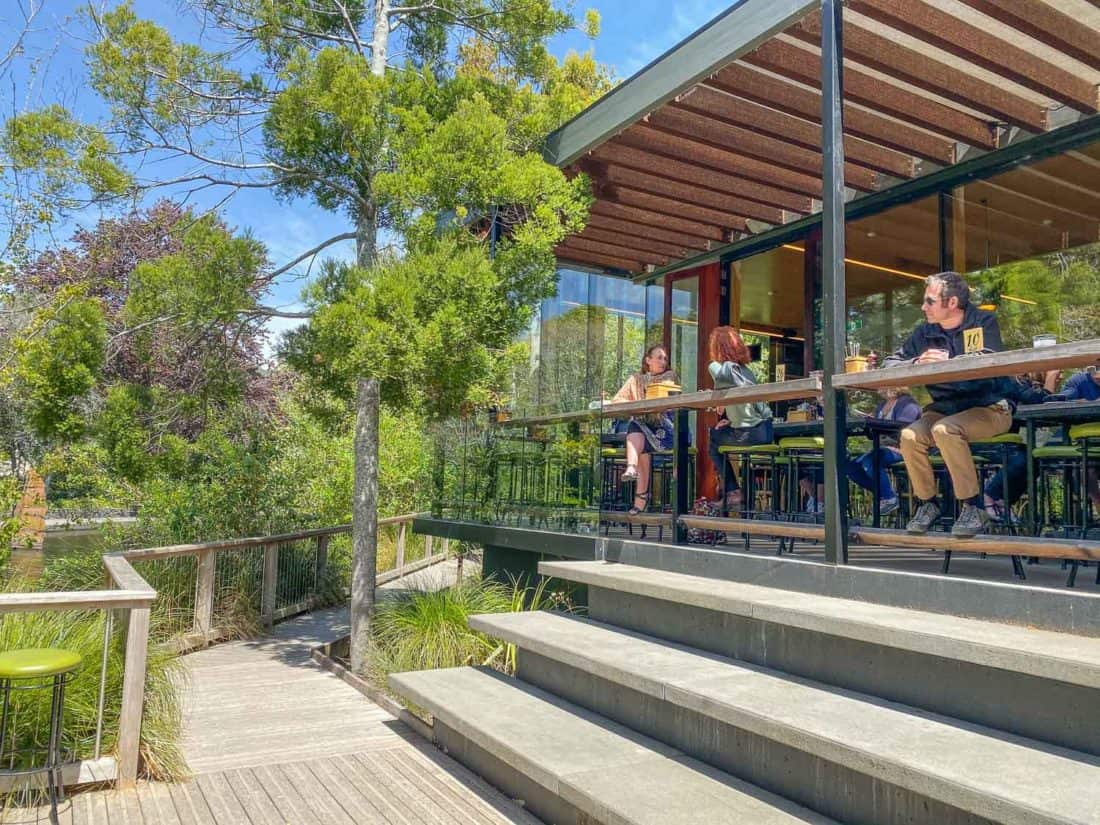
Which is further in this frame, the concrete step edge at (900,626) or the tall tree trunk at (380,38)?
the tall tree trunk at (380,38)

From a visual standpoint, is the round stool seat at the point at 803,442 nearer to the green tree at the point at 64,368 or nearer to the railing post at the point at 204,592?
the green tree at the point at 64,368

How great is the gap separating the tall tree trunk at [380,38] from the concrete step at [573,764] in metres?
5.09

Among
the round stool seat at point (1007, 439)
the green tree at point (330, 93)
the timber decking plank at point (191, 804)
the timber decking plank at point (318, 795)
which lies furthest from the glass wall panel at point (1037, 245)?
the timber decking plank at point (191, 804)

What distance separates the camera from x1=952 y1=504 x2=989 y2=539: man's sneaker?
3297 mm

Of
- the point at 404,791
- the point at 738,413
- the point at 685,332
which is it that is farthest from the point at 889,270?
the point at 404,791

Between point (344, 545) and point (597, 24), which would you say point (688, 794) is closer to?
point (597, 24)

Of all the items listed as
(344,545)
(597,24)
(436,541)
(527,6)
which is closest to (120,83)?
(527,6)

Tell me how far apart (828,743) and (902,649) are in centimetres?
54

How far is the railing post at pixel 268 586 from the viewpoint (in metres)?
7.69

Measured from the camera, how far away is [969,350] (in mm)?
3477

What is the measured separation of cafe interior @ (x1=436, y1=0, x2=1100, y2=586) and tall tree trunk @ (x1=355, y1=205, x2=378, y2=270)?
1.58 metres

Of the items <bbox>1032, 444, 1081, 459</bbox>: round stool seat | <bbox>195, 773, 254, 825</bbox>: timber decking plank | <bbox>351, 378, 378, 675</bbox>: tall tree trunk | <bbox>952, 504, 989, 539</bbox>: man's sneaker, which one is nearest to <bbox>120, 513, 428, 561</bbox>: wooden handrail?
<bbox>351, 378, 378, 675</bbox>: tall tree trunk

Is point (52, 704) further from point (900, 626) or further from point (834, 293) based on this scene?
point (834, 293)

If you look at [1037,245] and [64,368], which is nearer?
[64,368]
